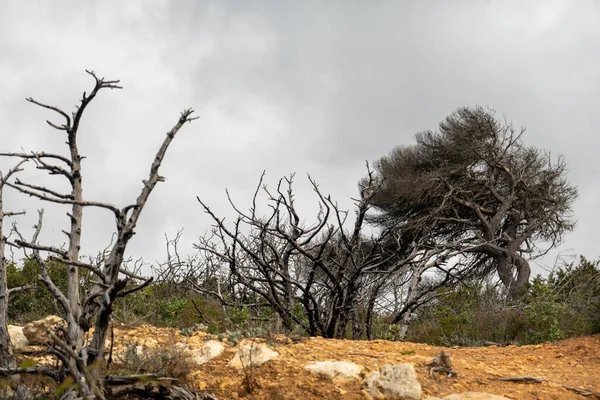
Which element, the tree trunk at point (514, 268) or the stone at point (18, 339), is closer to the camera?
the stone at point (18, 339)

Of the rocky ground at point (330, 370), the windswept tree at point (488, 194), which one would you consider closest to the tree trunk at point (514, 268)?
the windswept tree at point (488, 194)

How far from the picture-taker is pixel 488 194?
2095 centimetres

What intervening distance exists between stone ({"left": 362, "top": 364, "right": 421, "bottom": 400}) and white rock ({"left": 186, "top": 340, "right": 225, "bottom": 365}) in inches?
51.9

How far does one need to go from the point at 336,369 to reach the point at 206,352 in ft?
3.72

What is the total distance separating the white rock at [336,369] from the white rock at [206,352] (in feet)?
2.77

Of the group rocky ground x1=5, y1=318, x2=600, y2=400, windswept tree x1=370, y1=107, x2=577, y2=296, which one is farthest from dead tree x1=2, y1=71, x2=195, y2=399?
windswept tree x1=370, y1=107, x2=577, y2=296

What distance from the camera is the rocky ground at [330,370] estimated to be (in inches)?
195

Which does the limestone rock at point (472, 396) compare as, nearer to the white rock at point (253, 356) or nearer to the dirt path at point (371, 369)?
the dirt path at point (371, 369)

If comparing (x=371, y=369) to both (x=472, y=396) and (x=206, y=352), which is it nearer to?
(x=472, y=396)

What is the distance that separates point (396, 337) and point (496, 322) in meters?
2.80

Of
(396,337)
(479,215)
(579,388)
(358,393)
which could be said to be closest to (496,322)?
(396,337)

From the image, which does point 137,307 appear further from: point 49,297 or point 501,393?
point 501,393

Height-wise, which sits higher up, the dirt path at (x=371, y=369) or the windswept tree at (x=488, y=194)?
the windswept tree at (x=488, y=194)

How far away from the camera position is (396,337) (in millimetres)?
9172
